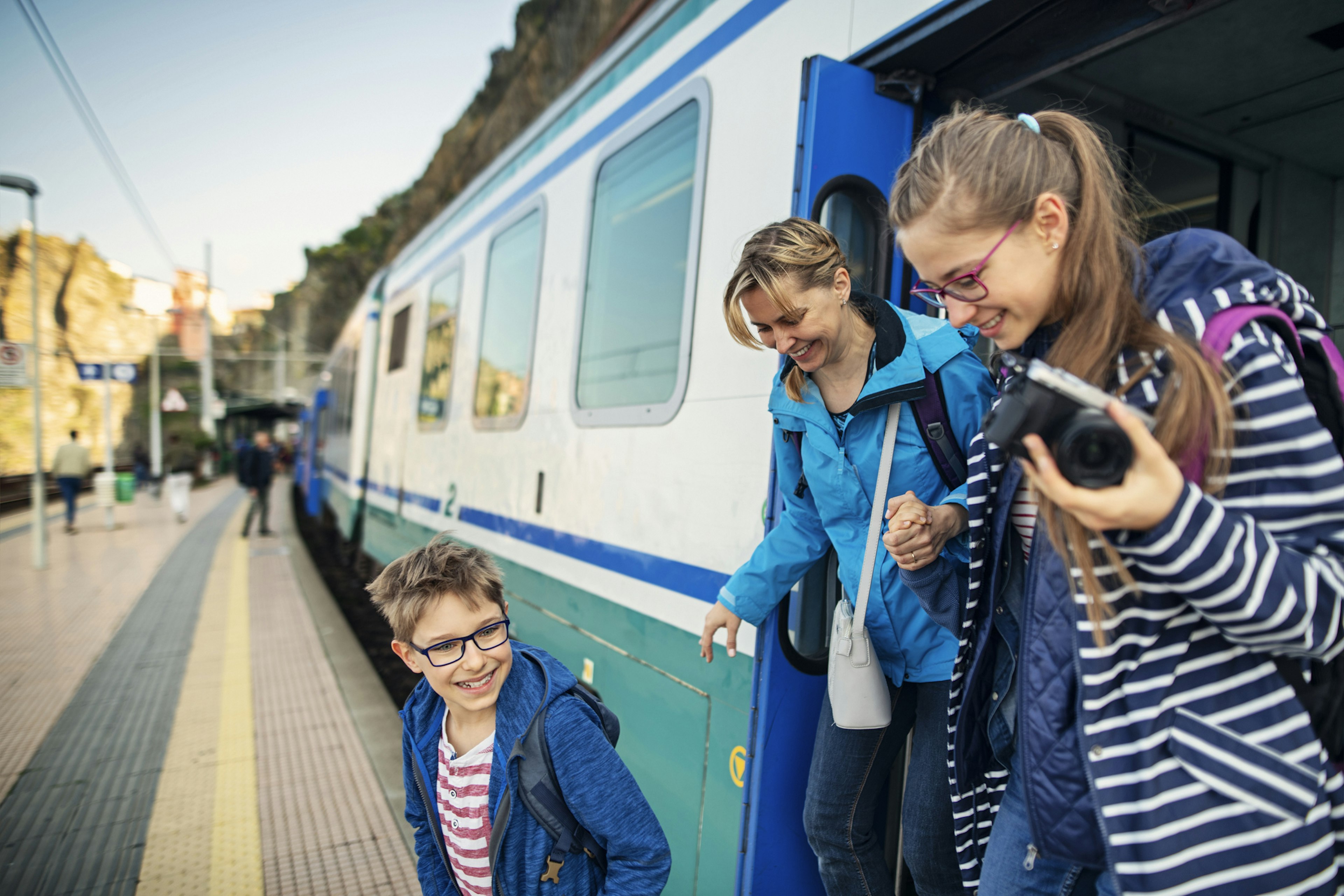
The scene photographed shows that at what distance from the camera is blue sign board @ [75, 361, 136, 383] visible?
14867 mm

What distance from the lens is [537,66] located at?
20.3 metres

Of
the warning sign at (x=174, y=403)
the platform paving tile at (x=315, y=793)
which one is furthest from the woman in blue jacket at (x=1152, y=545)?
the warning sign at (x=174, y=403)

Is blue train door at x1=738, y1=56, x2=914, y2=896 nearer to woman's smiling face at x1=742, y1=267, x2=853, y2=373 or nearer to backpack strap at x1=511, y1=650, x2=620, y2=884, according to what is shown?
woman's smiling face at x1=742, y1=267, x2=853, y2=373

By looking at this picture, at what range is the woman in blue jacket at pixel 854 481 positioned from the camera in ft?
5.18

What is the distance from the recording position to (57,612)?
695 centimetres

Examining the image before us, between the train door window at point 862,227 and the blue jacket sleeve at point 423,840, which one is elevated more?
the train door window at point 862,227

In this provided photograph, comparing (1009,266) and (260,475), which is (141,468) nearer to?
(260,475)

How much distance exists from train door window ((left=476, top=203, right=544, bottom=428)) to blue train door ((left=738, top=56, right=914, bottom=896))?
180cm

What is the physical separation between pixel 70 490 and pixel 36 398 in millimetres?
4055

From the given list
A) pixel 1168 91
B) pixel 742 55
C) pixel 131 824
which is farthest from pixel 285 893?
pixel 1168 91

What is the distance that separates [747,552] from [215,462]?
1544 inches

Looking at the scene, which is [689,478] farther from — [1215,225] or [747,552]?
[1215,225]

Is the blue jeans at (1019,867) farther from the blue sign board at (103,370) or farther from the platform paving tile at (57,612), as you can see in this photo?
the blue sign board at (103,370)

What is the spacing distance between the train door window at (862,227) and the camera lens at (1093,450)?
3.41 feet
